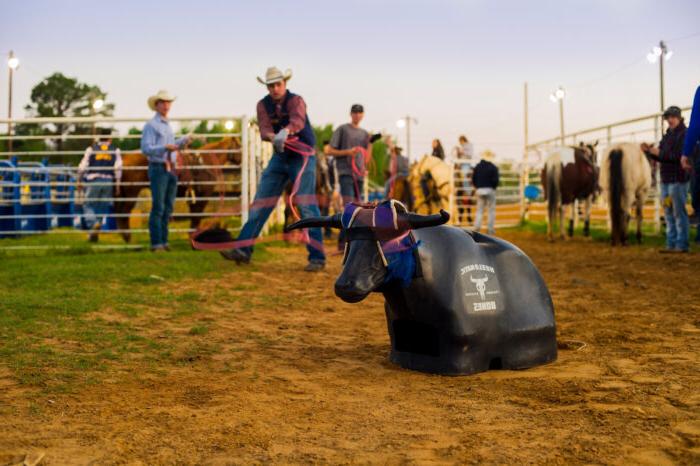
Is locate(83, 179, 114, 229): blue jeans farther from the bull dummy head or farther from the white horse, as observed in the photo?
the bull dummy head

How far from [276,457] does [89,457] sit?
0.68 meters

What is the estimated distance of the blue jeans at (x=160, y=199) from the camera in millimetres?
9867

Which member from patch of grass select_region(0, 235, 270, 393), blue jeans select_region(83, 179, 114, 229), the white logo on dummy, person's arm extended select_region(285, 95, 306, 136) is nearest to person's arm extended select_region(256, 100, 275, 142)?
person's arm extended select_region(285, 95, 306, 136)

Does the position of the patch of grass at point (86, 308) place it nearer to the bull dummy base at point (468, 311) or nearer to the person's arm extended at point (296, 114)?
the bull dummy base at point (468, 311)

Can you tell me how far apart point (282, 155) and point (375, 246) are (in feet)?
14.9

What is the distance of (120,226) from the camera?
12.6 m

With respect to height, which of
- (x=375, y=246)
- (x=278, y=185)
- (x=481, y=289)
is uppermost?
(x=278, y=185)

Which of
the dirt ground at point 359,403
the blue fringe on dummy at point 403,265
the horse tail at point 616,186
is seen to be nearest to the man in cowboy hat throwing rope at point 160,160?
→ the dirt ground at point 359,403

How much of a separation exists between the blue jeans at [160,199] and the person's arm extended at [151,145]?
6.5 inches

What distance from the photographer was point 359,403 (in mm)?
3510

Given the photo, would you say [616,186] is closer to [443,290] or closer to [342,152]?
[342,152]

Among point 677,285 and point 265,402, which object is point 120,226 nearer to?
point 677,285

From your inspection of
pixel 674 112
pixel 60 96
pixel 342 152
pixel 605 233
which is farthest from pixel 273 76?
pixel 60 96

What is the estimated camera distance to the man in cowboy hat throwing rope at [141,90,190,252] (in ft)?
32.0
